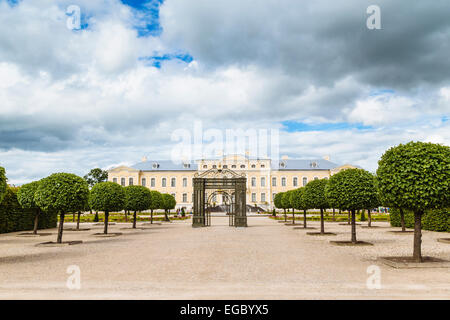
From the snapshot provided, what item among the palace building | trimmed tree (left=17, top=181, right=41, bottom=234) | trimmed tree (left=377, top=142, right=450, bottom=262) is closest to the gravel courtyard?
trimmed tree (left=377, top=142, right=450, bottom=262)

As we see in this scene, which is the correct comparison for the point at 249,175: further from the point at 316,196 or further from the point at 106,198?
the point at 106,198

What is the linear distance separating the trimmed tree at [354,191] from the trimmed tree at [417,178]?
12.7 feet

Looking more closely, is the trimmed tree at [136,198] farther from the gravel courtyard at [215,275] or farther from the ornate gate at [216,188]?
the gravel courtyard at [215,275]

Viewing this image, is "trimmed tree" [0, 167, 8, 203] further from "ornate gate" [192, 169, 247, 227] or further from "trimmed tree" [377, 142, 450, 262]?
"ornate gate" [192, 169, 247, 227]

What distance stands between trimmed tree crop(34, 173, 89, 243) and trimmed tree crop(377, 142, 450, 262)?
1150 centimetres

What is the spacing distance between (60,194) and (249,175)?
56.9 m

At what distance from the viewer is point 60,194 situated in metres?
14.0

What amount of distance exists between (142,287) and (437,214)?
20580 mm

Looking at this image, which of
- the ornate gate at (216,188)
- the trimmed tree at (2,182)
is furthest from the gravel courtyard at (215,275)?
the ornate gate at (216,188)

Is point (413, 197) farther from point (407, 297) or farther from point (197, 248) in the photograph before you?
point (197, 248)

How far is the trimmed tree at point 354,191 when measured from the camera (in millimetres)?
13641

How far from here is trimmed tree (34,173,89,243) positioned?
14.0 meters

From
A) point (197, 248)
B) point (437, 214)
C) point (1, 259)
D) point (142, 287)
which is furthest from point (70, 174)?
point (437, 214)
